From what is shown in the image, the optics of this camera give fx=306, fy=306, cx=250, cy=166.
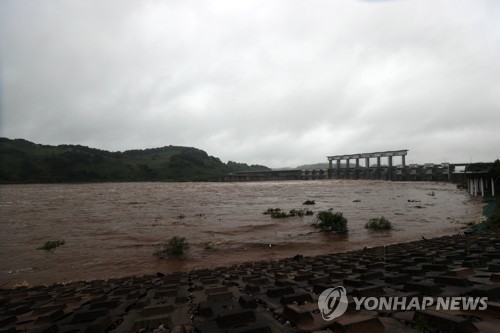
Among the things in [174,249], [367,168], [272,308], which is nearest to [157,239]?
[174,249]

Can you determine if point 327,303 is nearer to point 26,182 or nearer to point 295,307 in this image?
point 295,307

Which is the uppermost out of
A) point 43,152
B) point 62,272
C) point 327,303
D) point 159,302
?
point 43,152

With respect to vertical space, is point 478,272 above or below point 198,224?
above

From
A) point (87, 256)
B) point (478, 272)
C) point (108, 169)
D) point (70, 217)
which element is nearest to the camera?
point (478, 272)

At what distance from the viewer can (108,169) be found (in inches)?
5032

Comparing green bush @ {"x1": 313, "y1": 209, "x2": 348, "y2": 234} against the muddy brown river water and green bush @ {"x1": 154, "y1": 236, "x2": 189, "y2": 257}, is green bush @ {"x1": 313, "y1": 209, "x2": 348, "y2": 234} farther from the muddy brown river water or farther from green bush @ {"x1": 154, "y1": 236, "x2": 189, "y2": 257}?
green bush @ {"x1": 154, "y1": 236, "x2": 189, "y2": 257}

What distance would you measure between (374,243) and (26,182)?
119795 millimetres

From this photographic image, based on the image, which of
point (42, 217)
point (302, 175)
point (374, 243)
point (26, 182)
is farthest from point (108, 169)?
point (374, 243)

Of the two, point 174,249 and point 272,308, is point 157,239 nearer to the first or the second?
point 174,249
